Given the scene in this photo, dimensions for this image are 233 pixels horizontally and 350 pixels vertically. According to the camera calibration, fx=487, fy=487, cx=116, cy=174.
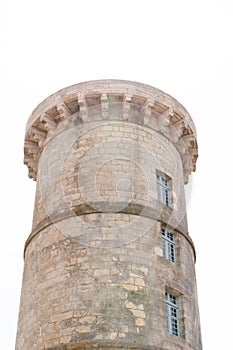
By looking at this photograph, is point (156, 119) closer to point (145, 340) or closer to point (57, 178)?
point (57, 178)

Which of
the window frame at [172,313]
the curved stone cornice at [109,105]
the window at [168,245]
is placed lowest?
the window frame at [172,313]

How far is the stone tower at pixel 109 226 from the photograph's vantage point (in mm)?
10734

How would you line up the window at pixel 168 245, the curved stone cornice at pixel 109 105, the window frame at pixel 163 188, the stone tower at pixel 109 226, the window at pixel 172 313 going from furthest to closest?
the curved stone cornice at pixel 109 105 < the window frame at pixel 163 188 < the window at pixel 168 245 < the window at pixel 172 313 < the stone tower at pixel 109 226

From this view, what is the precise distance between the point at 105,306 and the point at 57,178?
406 centimetres

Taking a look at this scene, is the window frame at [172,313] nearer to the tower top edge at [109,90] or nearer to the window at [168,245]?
the window at [168,245]

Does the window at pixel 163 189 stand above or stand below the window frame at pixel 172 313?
above

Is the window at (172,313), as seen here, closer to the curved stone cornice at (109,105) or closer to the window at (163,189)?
the window at (163,189)

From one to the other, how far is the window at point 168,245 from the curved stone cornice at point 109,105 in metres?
3.11

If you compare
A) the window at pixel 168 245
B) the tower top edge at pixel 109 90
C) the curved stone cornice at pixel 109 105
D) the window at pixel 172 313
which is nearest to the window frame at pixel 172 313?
the window at pixel 172 313

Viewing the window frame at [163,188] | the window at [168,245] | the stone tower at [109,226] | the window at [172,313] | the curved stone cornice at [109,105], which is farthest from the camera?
the curved stone cornice at [109,105]

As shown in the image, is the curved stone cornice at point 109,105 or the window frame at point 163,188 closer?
the window frame at point 163,188

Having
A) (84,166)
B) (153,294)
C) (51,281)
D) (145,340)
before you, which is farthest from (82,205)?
(145,340)

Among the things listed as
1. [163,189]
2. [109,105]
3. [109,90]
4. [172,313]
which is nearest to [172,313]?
[172,313]

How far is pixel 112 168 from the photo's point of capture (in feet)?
41.8
